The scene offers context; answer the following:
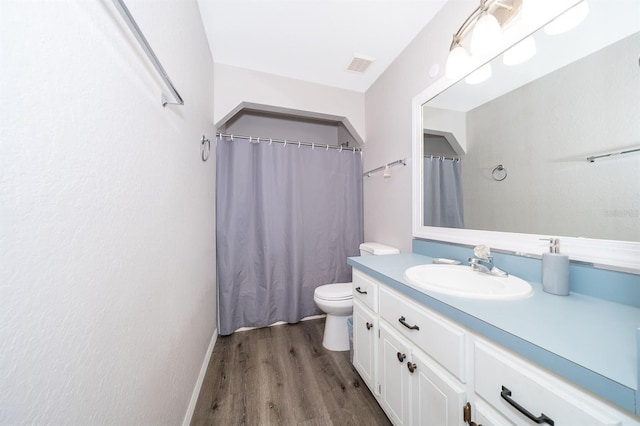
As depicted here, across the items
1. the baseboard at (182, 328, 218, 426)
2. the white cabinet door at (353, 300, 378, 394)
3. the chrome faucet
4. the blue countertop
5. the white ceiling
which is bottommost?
the baseboard at (182, 328, 218, 426)

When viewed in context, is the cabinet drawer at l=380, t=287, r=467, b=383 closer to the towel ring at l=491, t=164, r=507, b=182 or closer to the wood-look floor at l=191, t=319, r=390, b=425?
the wood-look floor at l=191, t=319, r=390, b=425

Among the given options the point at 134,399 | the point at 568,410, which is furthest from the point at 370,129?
the point at 134,399

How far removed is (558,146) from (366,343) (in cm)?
131

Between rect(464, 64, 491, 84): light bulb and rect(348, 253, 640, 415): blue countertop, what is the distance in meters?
1.06

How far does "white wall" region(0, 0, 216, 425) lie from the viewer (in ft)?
1.17

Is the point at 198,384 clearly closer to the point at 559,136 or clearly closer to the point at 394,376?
the point at 394,376

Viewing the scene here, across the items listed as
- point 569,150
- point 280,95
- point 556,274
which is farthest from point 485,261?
point 280,95

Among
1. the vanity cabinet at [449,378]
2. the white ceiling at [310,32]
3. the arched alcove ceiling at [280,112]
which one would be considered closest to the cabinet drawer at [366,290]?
the vanity cabinet at [449,378]

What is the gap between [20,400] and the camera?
349mm

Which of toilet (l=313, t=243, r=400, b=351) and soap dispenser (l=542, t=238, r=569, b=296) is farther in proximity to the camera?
toilet (l=313, t=243, r=400, b=351)

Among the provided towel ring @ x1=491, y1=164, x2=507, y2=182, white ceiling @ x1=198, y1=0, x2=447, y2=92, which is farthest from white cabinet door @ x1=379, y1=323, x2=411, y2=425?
white ceiling @ x1=198, y1=0, x2=447, y2=92

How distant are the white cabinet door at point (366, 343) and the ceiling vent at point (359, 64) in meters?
1.89

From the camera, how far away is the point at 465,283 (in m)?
1.08

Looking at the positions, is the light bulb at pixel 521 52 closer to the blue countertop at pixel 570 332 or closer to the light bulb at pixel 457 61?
the light bulb at pixel 457 61
